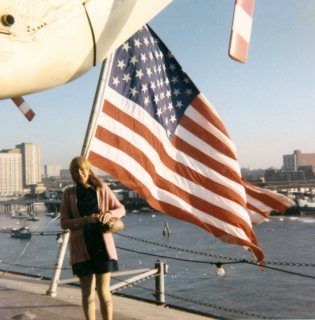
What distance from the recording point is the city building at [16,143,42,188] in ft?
613

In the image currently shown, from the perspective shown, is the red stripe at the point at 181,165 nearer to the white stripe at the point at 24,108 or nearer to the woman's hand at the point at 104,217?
the white stripe at the point at 24,108

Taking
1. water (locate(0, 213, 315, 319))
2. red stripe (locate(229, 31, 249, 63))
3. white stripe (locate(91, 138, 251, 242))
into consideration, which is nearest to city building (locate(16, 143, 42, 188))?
water (locate(0, 213, 315, 319))

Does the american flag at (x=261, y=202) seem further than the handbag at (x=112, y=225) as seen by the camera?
Yes

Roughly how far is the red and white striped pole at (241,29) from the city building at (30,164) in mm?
188372

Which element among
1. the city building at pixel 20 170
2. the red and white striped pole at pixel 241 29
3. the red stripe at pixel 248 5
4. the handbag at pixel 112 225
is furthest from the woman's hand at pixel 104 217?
the city building at pixel 20 170

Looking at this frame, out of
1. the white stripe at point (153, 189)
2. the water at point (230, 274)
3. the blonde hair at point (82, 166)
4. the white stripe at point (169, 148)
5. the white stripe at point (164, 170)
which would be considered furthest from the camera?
the water at point (230, 274)

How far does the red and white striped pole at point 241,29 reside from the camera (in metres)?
2.54

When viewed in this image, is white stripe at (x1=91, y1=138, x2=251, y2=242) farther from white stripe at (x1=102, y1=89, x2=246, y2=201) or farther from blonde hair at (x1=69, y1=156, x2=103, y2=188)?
blonde hair at (x1=69, y1=156, x2=103, y2=188)

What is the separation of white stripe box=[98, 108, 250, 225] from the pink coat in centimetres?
186

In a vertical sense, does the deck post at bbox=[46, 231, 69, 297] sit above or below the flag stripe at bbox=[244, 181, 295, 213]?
below

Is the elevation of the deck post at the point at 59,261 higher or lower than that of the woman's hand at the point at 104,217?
lower

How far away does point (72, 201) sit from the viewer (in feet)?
10.4

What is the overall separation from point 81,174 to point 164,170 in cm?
215

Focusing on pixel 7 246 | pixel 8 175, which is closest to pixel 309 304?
pixel 7 246
